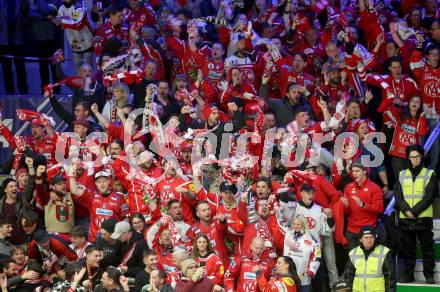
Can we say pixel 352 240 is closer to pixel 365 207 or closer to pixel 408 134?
pixel 365 207

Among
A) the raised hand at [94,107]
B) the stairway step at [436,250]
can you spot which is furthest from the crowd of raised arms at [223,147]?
the stairway step at [436,250]

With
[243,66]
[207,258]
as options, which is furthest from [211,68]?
[207,258]

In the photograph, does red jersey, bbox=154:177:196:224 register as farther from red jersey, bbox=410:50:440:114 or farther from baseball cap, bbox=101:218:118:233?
red jersey, bbox=410:50:440:114

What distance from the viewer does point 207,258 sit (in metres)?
16.6

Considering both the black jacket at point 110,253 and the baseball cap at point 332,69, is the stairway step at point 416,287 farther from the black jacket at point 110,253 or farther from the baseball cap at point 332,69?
the baseball cap at point 332,69

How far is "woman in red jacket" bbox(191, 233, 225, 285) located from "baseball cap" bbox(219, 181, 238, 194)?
94 centimetres

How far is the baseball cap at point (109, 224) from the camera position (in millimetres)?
17312

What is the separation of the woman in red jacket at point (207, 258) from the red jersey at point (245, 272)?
109 mm

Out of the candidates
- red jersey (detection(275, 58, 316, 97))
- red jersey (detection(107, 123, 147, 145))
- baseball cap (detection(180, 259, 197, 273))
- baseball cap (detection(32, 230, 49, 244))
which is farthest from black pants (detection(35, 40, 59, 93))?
baseball cap (detection(180, 259, 197, 273))

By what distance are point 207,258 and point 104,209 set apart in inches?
79.1

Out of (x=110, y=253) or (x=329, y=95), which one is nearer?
(x=110, y=253)

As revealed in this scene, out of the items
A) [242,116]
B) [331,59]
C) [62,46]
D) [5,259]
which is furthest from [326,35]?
[5,259]

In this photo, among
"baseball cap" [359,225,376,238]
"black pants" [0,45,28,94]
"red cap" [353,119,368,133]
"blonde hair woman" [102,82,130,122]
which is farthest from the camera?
"black pants" [0,45,28,94]

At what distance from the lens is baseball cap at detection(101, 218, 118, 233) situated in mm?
17312
